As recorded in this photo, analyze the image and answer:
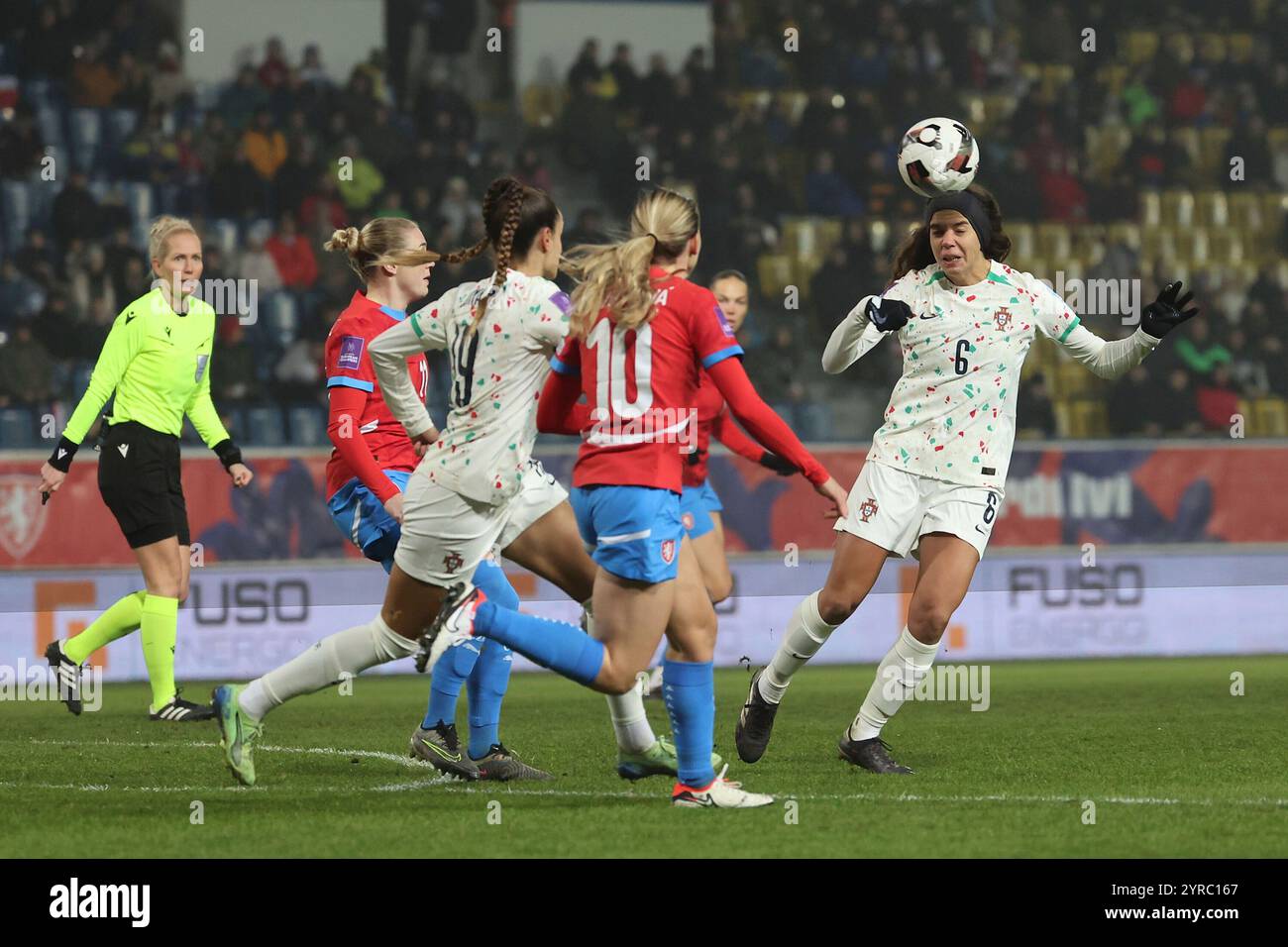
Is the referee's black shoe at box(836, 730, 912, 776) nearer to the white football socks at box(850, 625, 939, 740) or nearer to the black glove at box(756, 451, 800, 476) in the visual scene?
the white football socks at box(850, 625, 939, 740)

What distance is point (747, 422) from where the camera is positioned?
209 inches

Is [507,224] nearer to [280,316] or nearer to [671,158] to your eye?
[280,316]

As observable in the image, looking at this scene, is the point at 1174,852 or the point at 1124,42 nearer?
the point at 1174,852

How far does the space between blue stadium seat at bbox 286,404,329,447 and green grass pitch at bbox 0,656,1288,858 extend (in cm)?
444

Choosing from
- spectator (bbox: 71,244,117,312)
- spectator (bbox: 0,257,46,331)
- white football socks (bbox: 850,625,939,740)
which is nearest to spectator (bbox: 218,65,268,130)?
spectator (bbox: 71,244,117,312)

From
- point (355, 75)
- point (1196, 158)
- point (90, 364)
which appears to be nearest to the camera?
point (90, 364)

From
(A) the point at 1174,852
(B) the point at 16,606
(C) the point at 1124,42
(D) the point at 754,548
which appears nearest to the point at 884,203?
(C) the point at 1124,42

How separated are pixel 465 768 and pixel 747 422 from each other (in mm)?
1860

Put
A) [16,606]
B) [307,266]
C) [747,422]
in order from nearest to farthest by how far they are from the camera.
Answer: [747,422], [16,606], [307,266]

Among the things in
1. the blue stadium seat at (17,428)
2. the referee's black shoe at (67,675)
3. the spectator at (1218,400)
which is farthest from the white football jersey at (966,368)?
the spectator at (1218,400)

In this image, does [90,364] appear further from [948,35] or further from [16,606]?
[948,35]

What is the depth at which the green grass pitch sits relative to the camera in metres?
4.93

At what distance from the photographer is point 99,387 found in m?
8.43

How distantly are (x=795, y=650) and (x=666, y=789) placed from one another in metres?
1.02
